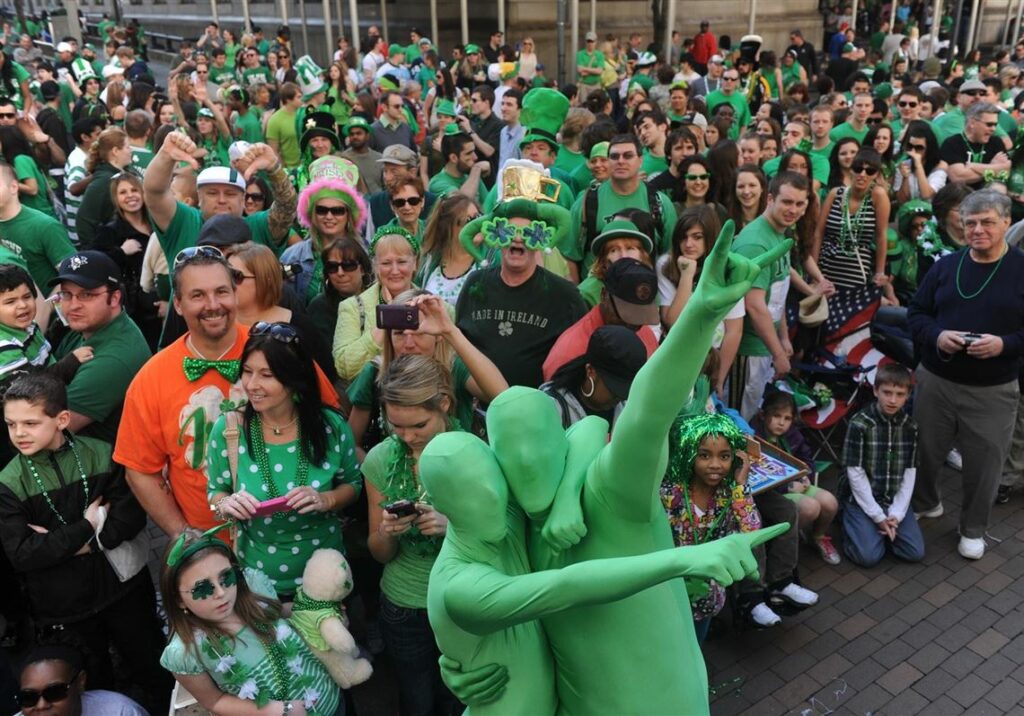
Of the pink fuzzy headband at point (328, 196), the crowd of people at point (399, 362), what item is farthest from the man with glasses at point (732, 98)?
the pink fuzzy headband at point (328, 196)

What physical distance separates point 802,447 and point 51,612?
14.5 ft

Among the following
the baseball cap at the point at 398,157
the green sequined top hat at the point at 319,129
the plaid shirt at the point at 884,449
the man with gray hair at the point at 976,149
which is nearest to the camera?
the plaid shirt at the point at 884,449

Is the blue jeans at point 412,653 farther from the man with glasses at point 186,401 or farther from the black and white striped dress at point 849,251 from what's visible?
the black and white striped dress at point 849,251

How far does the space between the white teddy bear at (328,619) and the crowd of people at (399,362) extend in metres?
0.05

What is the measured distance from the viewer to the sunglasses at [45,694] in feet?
10.3

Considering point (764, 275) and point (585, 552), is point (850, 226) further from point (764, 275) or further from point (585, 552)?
point (585, 552)

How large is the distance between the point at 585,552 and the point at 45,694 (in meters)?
2.44

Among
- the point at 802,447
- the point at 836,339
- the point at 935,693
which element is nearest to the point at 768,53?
the point at 836,339

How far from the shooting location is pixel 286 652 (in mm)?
3043

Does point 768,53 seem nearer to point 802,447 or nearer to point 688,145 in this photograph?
point 688,145

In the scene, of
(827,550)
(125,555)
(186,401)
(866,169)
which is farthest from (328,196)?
(866,169)

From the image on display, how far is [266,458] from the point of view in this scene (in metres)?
3.30

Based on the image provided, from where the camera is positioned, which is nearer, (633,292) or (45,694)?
(45,694)

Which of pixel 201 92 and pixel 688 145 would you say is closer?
pixel 688 145
